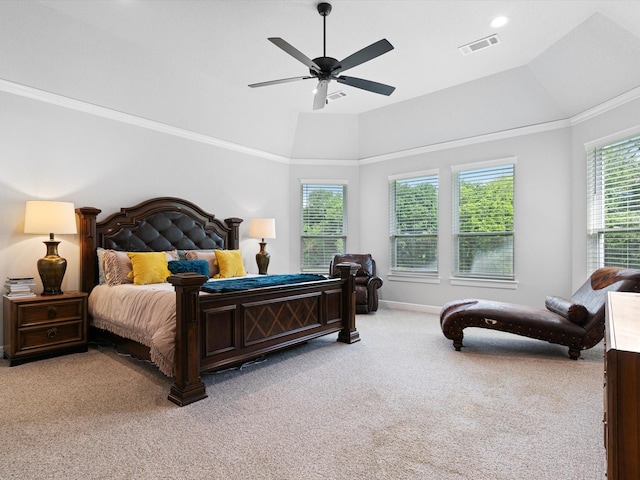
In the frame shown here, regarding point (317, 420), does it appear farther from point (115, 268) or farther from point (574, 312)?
point (115, 268)

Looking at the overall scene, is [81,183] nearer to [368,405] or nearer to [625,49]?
[368,405]

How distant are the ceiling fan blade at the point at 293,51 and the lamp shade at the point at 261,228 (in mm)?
3038

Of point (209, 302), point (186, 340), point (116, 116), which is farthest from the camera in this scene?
point (116, 116)

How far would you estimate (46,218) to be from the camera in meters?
3.62

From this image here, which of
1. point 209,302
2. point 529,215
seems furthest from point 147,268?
point 529,215

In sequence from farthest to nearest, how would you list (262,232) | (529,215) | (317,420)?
1. (262,232)
2. (529,215)
3. (317,420)

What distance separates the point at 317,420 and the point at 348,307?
202 cm

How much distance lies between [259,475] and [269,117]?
5296 millimetres

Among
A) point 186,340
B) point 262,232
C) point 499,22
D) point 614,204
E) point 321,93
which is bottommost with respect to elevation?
point 186,340

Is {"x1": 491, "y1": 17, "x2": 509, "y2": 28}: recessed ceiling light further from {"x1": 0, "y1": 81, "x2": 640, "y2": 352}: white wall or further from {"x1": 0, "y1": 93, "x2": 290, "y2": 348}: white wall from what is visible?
{"x1": 0, "y1": 93, "x2": 290, "y2": 348}: white wall

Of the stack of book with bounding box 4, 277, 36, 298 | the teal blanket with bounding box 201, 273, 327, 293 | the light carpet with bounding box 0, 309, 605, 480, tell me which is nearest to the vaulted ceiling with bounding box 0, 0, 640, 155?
the stack of book with bounding box 4, 277, 36, 298

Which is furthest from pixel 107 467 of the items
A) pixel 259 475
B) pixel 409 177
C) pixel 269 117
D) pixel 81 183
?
pixel 409 177

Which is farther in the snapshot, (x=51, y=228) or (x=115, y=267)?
(x=115, y=267)

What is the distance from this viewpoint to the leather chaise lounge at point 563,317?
350cm
